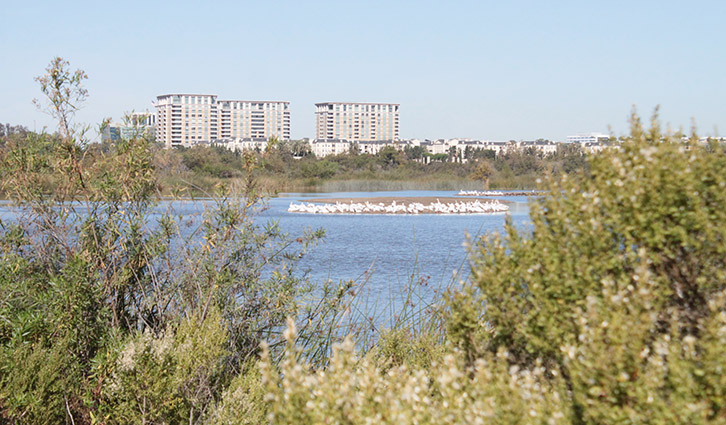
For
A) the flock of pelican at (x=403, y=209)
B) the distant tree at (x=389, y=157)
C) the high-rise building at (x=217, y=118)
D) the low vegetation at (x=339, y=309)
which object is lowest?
the flock of pelican at (x=403, y=209)

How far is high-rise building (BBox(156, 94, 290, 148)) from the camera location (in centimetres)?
14138

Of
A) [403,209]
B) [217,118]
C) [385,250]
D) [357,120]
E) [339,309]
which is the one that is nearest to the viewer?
[339,309]

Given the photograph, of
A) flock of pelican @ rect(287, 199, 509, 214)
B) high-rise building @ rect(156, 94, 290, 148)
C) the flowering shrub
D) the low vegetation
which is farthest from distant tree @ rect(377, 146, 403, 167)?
high-rise building @ rect(156, 94, 290, 148)

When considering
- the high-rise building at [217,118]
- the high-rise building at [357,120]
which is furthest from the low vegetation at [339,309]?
the high-rise building at [357,120]

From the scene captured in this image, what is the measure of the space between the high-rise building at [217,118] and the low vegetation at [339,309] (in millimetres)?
132567

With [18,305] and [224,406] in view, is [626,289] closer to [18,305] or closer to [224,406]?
[224,406]

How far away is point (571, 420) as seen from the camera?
2338mm

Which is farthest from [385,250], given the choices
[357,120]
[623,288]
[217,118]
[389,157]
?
[357,120]

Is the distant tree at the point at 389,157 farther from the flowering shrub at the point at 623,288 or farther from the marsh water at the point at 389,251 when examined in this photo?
the flowering shrub at the point at 623,288

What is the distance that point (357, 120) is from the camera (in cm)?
16525

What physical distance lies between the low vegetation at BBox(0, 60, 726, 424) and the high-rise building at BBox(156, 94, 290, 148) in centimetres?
13257

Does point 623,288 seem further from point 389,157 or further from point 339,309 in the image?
point 389,157

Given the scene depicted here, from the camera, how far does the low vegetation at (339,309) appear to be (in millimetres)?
2344

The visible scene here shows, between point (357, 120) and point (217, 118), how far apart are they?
31.2 meters
